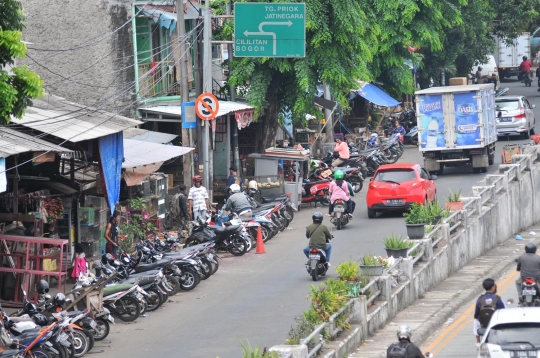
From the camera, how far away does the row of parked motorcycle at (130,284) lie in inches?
642

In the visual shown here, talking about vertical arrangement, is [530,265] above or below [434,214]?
below

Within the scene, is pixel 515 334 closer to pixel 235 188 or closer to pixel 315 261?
pixel 315 261

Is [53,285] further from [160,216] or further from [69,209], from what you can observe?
[160,216]

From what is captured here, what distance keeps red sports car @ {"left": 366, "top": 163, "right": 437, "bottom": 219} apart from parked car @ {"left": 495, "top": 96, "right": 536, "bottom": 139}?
532 inches

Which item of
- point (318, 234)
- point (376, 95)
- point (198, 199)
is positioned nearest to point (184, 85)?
point (198, 199)

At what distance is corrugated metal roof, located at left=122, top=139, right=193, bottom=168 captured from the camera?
24750mm

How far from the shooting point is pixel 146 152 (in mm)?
26062

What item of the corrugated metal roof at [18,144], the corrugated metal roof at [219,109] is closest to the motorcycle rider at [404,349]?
the corrugated metal roof at [18,144]

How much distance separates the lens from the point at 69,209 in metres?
23.4

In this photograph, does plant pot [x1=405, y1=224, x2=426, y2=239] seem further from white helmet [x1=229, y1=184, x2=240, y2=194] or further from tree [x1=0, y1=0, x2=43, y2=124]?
tree [x1=0, y1=0, x2=43, y2=124]

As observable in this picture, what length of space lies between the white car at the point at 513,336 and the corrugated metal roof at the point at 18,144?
833 cm

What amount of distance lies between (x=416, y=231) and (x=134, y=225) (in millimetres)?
7087

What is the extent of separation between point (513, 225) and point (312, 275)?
9.68 meters

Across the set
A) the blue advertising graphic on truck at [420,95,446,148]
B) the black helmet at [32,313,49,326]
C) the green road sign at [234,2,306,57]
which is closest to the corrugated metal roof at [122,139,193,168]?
the green road sign at [234,2,306,57]
